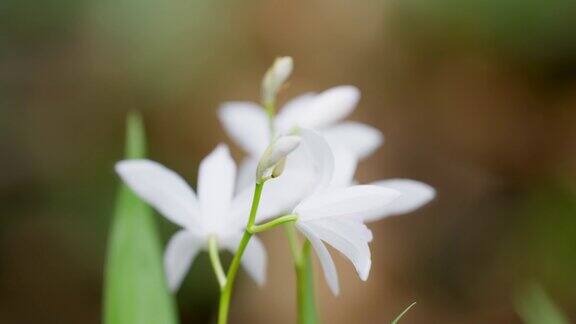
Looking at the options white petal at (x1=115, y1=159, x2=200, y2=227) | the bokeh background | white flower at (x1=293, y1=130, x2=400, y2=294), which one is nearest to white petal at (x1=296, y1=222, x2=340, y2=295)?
white flower at (x1=293, y1=130, x2=400, y2=294)

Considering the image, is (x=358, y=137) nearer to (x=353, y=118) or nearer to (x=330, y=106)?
(x=330, y=106)

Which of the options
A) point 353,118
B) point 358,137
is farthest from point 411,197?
point 353,118

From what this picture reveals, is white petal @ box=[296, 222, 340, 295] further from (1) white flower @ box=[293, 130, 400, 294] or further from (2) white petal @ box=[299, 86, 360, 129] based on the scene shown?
(2) white petal @ box=[299, 86, 360, 129]

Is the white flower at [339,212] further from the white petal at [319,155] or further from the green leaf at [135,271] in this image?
the green leaf at [135,271]

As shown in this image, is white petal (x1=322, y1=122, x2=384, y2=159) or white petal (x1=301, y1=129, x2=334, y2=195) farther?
white petal (x1=322, y1=122, x2=384, y2=159)

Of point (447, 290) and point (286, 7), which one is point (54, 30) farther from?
point (447, 290)

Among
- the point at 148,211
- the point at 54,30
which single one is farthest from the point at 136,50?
the point at 148,211

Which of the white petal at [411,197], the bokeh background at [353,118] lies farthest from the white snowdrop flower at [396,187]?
the bokeh background at [353,118]
